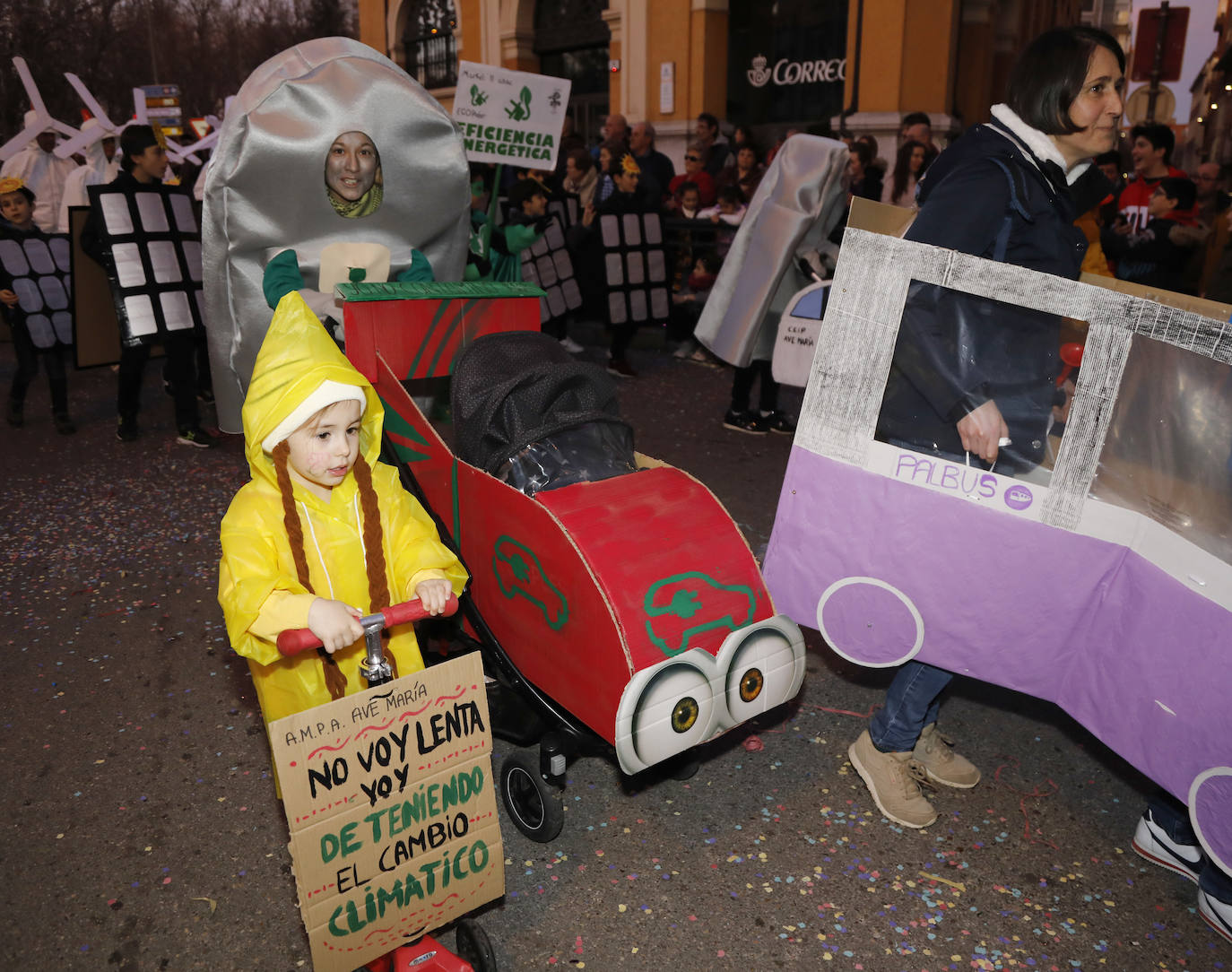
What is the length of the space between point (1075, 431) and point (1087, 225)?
3.94 m

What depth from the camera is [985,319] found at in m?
2.14

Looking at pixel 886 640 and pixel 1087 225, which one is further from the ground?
pixel 1087 225

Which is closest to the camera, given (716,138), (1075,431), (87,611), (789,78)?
(1075,431)

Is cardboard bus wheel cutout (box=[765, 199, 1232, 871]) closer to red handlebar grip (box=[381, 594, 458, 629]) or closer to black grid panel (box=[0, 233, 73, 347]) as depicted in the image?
red handlebar grip (box=[381, 594, 458, 629])

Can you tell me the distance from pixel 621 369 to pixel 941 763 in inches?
227

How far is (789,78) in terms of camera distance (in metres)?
15.7

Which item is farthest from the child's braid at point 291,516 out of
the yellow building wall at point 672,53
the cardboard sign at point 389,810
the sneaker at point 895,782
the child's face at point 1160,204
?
the yellow building wall at point 672,53

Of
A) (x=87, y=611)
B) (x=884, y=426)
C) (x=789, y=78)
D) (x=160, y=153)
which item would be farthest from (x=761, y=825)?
(x=789, y=78)

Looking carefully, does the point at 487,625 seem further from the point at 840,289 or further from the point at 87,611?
the point at 87,611

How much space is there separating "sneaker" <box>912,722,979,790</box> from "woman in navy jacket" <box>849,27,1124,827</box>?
3.57ft

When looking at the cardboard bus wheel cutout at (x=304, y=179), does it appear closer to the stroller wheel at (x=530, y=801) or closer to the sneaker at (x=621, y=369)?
the stroller wheel at (x=530, y=801)

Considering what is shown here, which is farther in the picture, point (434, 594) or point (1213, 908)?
point (1213, 908)

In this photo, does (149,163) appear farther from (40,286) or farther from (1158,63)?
(1158,63)

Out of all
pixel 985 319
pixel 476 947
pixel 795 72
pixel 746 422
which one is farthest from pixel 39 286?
pixel 795 72
